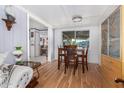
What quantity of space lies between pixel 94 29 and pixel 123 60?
3.57 meters

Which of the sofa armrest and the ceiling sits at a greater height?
the ceiling

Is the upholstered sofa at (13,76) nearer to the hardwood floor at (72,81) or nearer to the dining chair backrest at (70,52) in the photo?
the hardwood floor at (72,81)

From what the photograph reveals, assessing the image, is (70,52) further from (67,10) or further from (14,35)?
(14,35)

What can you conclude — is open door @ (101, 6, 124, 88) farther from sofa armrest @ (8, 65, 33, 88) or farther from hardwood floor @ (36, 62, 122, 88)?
sofa armrest @ (8, 65, 33, 88)

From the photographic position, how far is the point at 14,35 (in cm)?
258

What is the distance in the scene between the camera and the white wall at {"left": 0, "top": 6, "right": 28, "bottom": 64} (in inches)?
86.4

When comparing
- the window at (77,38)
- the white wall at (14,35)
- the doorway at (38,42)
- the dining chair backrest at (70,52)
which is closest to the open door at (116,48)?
the dining chair backrest at (70,52)

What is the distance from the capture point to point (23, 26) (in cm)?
293

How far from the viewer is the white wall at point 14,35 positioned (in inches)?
86.4

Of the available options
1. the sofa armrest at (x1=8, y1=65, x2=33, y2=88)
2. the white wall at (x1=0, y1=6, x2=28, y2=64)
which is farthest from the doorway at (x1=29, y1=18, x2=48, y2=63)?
the sofa armrest at (x1=8, y1=65, x2=33, y2=88)

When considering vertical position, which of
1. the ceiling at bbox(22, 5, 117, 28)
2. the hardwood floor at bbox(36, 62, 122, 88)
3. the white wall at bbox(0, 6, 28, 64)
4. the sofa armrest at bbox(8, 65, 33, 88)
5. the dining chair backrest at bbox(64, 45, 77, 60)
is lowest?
Result: the hardwood floor at bbox(36, 62, 122, 88)

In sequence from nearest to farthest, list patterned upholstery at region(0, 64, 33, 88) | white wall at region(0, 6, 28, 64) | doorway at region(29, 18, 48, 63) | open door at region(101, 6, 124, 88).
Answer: patterned upholstery at region(0, 64, 33, 88) < open door at region(101, 6, 124, 88) < white wall at region(0, 6, 28, 64) < doorway at region(29, 18, 48, 63)

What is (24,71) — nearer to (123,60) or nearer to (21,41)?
(21,41)

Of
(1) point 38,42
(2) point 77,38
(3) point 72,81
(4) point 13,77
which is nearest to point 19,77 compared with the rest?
(4) point 13,77
